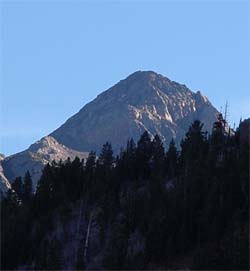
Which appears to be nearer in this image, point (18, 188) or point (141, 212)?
point (141, 212)

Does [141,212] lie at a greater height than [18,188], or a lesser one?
lesser

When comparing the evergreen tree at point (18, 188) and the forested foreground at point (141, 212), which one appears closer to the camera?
the forested foreground at point (141, 212)

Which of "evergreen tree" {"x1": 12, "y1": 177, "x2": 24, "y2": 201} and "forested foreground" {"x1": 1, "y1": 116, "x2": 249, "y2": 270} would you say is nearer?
"forested foreground" {"x1": 1, "y1": 116, "x2": 249, "y2": 270}

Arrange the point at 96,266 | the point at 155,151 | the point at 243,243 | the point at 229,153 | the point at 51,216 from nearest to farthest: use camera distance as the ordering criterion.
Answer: the point at 243,243 → the point at 96,266 → the point at 229,153 → the point at 51,216 → the point at 155,151

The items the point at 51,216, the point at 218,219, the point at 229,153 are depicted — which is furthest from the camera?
the point at 51,216

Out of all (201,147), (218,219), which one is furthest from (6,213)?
(218,219)

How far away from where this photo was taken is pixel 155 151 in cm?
12144

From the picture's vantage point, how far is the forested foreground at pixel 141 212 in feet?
287

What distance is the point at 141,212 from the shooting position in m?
98.4

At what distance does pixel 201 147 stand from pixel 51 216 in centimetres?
2142

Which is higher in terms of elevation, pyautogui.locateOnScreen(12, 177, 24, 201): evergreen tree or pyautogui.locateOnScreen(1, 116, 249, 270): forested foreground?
pyautogui.locateOnScreen(12, 177, 24, 201): evergreen tree

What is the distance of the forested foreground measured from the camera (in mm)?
87562

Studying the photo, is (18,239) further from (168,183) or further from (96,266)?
(168,183)

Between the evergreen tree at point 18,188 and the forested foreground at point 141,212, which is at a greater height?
the evergreen tree at point 18,188
